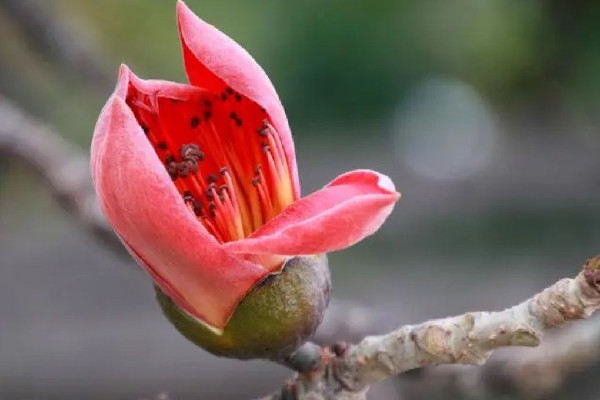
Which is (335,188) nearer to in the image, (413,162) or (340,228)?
(340,228)

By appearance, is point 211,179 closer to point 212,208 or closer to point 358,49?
point 212,208

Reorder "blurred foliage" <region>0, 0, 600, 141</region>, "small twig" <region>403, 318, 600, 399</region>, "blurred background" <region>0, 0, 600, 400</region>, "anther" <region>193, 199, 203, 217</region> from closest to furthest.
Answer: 1. "anther" <region>193, 199, 203, 217</region>
2. "small twig" <region>403, 318, 600, 399</region>
3. "blurred background" <region>0, 0, 600, 400</region>
4. "blurred foliage" <region>0, 0, 600, 141</region>

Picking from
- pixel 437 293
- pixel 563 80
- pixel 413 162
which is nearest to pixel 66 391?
pixel 437 293

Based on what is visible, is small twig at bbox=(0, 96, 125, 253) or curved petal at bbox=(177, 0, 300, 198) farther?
small twig at bbox=(0, 96, 125, 253)

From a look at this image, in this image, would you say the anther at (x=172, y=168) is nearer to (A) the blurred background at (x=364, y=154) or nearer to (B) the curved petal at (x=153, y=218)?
(B) the curved petal at (x=153, y=218)

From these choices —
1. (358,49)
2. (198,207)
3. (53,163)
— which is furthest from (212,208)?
(358,49)

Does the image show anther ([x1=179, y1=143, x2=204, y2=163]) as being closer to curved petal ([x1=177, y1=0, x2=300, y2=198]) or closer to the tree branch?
curved petal ([x1=177, y1=0, x2=300, y2=198])

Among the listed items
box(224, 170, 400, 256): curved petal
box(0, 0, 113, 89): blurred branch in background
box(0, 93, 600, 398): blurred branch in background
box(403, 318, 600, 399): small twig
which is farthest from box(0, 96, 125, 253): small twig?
box(224, 170, 400, 256): curved petal

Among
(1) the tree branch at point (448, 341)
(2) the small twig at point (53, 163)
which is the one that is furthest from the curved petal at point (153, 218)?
(2) the small twig at point (53, 163)
